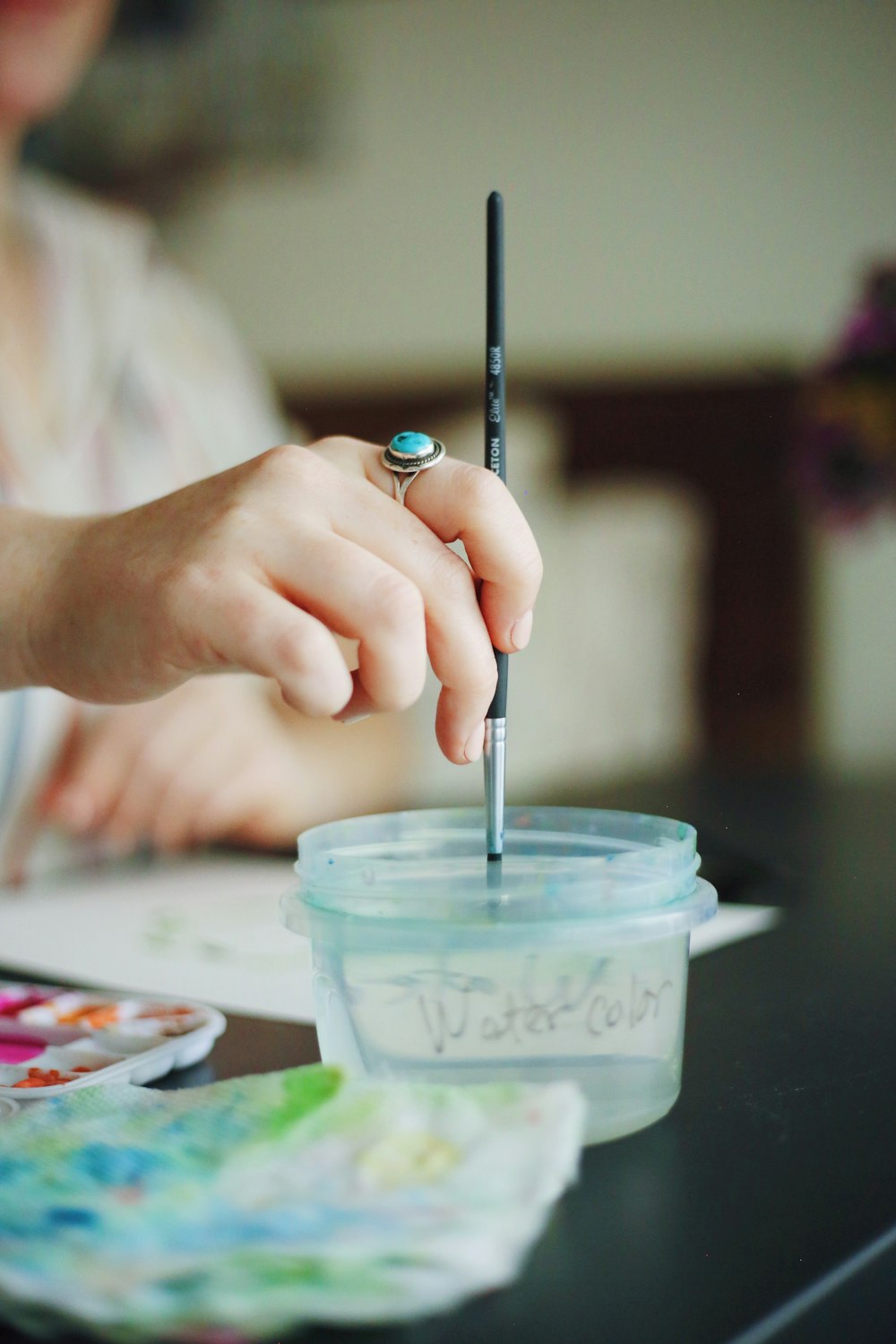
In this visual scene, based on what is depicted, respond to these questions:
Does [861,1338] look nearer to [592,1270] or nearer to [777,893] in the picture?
[592,1270]

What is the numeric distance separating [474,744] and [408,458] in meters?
0.12

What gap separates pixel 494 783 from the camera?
20.2 inches

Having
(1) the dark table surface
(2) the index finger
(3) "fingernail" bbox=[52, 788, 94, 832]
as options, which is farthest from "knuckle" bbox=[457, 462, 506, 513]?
(3) "fingernail" bbox=[52, 788, 94, 832]

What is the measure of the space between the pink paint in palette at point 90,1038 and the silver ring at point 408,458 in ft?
0.82

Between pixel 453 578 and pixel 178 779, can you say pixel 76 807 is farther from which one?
pixel 453 578

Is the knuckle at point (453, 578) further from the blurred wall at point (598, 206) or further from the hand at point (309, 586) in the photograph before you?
the blurred wall at point (598, 206)

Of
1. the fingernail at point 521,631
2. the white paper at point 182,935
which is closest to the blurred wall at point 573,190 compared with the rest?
the white paper at point 182,935

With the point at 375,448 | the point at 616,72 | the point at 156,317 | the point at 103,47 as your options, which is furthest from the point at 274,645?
the point at 103,47

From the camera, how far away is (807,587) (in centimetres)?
245

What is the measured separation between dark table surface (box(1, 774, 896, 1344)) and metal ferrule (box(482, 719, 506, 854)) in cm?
12

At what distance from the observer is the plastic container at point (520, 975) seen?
15.9 inches

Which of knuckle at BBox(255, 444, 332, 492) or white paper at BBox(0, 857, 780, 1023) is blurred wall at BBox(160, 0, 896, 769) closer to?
white paper at BBox(0, 857, 780, 1023)

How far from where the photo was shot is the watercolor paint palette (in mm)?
499

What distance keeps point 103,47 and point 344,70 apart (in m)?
0.49
